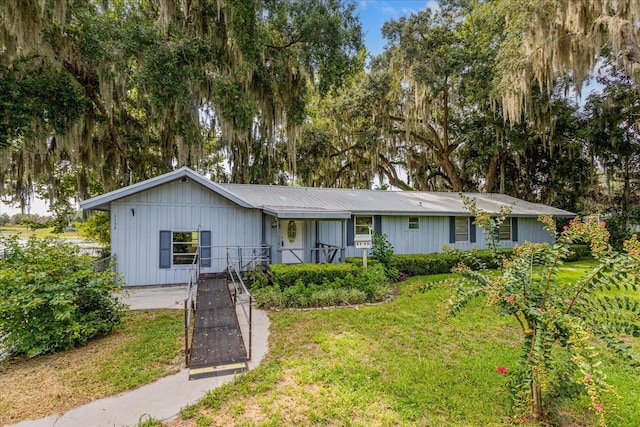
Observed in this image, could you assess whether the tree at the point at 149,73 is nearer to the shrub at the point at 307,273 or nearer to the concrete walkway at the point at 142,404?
the shrub at the point at 307,273

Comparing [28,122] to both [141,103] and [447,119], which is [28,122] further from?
[447,119]

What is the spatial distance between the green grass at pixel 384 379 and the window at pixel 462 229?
8.11m

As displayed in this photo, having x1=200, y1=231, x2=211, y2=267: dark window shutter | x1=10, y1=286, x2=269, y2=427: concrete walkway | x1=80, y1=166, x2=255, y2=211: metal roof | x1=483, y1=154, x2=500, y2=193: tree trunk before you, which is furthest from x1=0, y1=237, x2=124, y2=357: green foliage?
x1=483, y1=154, x2=500, y2=193: tree trunk

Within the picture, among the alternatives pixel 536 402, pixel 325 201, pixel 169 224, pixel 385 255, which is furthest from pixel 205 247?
pixel 536 402

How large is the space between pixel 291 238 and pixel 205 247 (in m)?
2.95

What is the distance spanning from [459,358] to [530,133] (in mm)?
17324

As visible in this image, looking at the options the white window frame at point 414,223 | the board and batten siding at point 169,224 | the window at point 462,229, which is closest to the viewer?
the board and batten siding at point 169,224

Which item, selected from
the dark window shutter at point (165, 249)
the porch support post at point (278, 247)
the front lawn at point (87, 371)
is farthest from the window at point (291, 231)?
the front lawn at point (87, 371)

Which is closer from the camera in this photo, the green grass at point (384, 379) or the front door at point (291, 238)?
the green grass at point (384, 379)

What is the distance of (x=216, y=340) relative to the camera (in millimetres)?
5078

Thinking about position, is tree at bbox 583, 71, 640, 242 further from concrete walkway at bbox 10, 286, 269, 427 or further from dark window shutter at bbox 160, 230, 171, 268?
dark window shutter at bbox 160, 230, 171, 268

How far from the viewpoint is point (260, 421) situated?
3.19m

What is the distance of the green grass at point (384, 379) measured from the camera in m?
3.28

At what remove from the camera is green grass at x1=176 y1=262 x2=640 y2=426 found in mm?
3281
